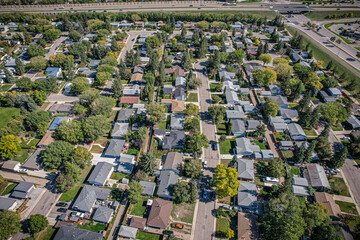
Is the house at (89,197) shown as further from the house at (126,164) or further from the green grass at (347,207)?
the green grass at (347,207)

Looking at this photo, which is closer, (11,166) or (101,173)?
(101,173)

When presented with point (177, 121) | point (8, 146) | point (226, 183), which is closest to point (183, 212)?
point (226, 183)

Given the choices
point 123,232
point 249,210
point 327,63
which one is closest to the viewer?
point 123,232

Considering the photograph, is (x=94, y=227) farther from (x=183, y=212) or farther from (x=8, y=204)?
(x=8, y=204)

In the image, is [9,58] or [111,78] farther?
[9,58]

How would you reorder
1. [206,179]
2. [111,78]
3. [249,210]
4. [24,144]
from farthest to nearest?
[111,78] < [24,144] < [206,179] < [249,210]

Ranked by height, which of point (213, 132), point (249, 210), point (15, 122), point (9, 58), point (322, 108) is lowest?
point (249, 210)

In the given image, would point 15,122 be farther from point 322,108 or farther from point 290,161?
point 322,108

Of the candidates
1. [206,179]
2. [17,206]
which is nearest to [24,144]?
[17,206]
